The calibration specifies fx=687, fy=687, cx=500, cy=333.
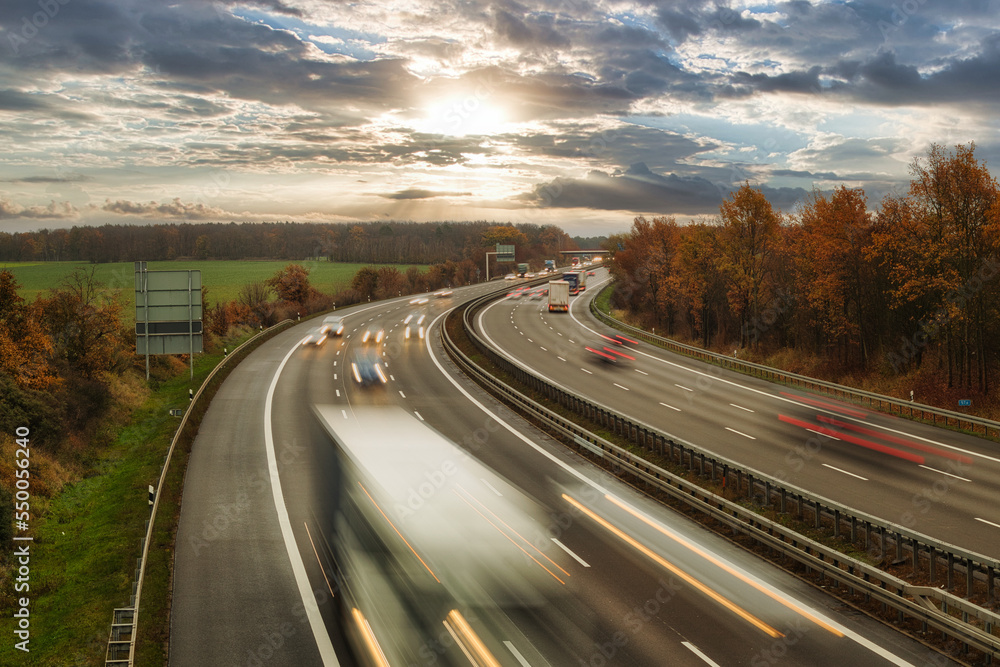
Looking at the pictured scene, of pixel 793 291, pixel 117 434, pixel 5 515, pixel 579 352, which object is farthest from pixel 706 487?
pixel 793 291

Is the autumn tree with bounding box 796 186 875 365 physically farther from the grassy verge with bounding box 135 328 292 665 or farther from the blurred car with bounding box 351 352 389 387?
the grassy verge with bounding box 135 328 292 665

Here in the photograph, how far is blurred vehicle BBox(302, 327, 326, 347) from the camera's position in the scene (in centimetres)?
5850

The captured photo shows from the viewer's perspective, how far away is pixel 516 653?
12.1 metres

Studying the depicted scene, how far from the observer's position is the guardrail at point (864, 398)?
29.4 metres

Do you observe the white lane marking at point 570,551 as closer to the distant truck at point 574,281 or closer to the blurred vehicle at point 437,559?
the blurred vehicle at point 437,559

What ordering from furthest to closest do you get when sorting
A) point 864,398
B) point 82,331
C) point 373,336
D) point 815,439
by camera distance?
point 373,336
point 82,331
point 864,398
point 815,439

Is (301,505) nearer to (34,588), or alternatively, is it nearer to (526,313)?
(34,588)

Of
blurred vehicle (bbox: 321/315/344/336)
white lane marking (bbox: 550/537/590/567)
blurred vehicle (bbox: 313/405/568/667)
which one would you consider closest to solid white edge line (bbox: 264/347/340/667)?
blurred vehicle (bbox: 313/405/568/667)

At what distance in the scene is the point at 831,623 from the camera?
13.3m

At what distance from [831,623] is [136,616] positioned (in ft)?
43.1

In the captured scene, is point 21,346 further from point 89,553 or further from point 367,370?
point 367,370

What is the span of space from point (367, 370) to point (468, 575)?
1229 inches

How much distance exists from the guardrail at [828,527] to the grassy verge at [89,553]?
577 inches

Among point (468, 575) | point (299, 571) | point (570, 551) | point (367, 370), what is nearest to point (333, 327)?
point (367, 370)
